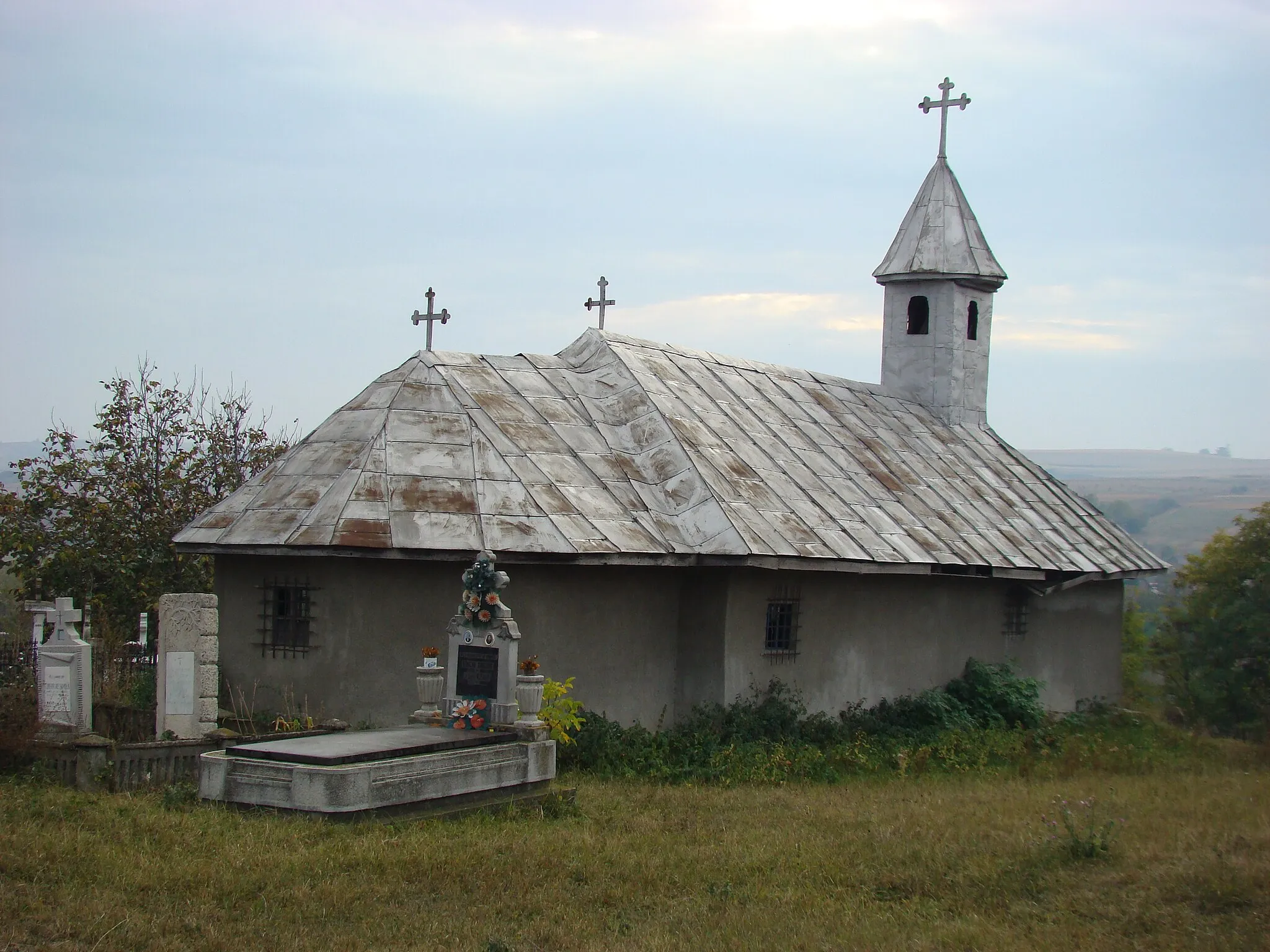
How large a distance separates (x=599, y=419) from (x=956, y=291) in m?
10.2

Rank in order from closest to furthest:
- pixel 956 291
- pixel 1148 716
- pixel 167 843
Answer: pixel 167 843 < pixel 1148 716 < pixel 956 291

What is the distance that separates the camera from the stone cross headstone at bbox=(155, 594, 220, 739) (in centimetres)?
1378

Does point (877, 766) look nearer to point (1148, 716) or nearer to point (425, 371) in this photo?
point (425, 371)

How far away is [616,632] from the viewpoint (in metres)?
16.5

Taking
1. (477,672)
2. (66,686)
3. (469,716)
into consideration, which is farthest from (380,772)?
(66,686)

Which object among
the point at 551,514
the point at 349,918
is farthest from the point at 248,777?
the point at 551,514

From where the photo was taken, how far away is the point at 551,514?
15875 millimetres

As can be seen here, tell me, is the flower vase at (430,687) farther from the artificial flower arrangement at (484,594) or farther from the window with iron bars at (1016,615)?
the window with iron bars at (1016,615)

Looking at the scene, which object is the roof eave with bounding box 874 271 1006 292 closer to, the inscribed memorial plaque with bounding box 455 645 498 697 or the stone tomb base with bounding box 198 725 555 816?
the inscribed memorial plaque with bounding box 455 645 498 697

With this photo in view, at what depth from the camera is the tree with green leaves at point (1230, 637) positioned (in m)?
30.1

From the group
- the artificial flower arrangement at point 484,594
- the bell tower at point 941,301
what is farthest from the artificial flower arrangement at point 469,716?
the bell tower at point 941,301

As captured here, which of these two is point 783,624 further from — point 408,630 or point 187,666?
point 187,666

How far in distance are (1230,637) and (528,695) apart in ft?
73.7

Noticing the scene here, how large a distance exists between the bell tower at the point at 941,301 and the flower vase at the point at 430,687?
48.4 ft
